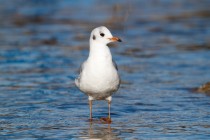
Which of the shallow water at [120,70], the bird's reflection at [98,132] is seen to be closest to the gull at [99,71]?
the bird's reflection at [98,132]

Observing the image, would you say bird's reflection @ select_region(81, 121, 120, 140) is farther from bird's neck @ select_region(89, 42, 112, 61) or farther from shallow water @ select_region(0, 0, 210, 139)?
bird's neck @ select_region(89, 42, 112, 61)

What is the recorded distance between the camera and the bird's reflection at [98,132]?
297 inches

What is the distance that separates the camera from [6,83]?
11.3 m

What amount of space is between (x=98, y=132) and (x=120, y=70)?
5.01m

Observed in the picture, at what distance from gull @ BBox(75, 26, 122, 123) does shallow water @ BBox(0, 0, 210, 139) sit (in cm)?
43

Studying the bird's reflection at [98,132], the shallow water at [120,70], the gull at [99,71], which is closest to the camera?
the bird's reflection at [98,132]

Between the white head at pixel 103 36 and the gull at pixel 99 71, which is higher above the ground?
the white head at pixel 103 36

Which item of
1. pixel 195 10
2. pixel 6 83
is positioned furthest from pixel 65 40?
pixel 195 10

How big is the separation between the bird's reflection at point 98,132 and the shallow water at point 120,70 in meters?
0.01

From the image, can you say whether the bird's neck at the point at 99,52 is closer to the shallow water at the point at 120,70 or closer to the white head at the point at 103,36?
Answer: the white head at the point at 103,36

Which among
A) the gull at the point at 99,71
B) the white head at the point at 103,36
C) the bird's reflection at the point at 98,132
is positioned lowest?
the bird's reflection at the point at 98,132

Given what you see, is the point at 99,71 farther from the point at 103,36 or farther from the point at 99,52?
the point at 103,36

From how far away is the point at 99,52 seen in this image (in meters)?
8.39

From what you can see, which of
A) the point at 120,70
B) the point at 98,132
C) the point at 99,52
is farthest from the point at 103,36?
the point at 120,70
